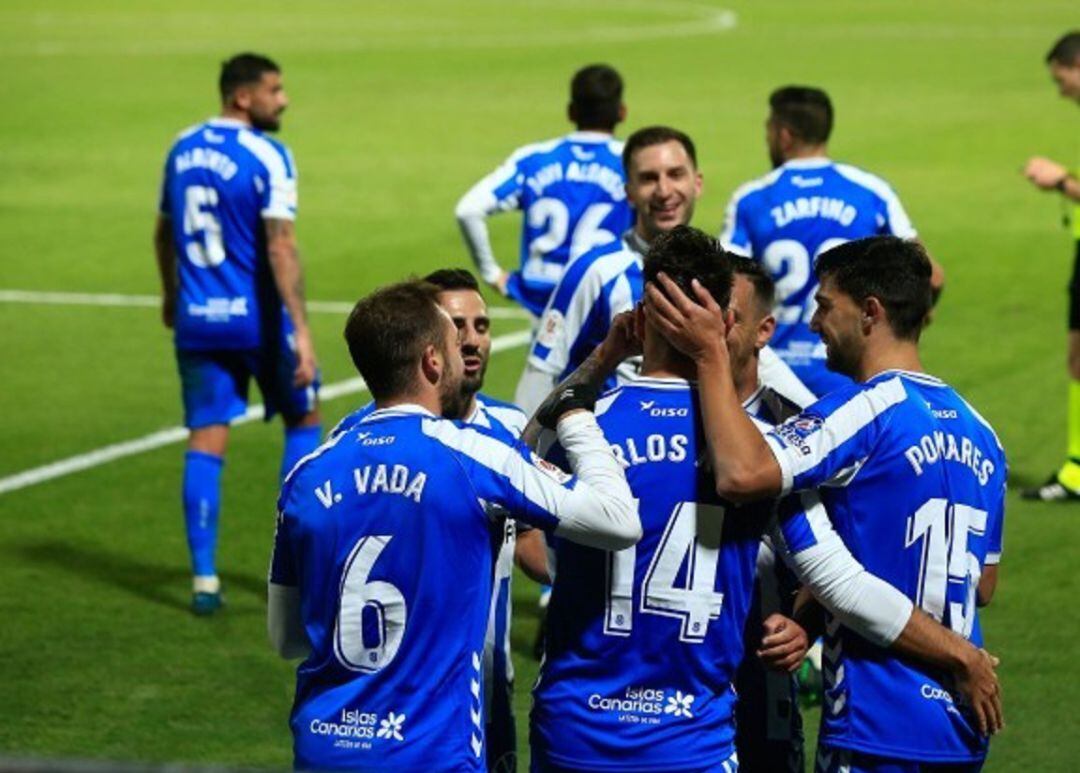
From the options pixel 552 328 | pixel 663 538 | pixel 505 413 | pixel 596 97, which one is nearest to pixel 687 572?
pixel 663 538

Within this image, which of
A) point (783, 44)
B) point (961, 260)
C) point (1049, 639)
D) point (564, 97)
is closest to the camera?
point (1049, 639)

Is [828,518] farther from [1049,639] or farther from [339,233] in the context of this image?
[339,233]

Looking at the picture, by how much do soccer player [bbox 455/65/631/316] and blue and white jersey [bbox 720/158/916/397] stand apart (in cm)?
125

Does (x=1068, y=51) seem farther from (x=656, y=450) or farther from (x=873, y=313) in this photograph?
(x=656, y=450)

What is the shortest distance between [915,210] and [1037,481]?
10084 millimetres

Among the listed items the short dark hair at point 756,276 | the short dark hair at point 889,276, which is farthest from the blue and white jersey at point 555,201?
the short dark hair at point 889,276

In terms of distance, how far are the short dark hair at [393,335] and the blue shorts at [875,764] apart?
1.48m

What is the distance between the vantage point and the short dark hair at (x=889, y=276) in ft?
18.9

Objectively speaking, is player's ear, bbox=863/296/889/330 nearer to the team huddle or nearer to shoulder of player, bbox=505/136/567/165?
the team huddle

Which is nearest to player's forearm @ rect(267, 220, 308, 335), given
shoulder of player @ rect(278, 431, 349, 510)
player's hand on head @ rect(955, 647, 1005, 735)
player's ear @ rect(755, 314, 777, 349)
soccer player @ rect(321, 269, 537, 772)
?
soccer player @ rect(321, 269, 537, 772)

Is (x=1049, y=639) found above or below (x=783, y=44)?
below

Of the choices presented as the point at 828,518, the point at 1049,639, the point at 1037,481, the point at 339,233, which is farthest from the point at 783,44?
the point at 828,518

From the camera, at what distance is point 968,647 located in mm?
5707

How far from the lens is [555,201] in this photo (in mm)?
11969
